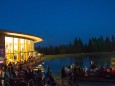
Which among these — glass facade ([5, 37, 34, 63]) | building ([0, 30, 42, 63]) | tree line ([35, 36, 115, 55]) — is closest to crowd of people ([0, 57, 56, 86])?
building ([0, 30, 42, 63])

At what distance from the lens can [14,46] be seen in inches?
1491

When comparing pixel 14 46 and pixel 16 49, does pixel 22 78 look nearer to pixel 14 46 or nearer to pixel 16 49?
pixel 14 46

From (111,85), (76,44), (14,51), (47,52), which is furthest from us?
(76,44)

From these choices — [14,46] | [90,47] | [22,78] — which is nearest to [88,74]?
[22,78]

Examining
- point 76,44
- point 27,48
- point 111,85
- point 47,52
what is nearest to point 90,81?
point 111,85

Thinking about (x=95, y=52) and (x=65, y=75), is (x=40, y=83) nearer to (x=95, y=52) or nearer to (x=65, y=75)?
(x=65, y=75)

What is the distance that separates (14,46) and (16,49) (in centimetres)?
82

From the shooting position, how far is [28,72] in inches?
899

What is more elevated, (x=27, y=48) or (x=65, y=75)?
(x=27, y=48)

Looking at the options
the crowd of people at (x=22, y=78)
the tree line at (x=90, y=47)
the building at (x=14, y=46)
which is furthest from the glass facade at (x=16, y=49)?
the tree line at (x=90, y=47)

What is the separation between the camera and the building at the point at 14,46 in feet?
110

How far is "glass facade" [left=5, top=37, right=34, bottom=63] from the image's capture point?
3591cm

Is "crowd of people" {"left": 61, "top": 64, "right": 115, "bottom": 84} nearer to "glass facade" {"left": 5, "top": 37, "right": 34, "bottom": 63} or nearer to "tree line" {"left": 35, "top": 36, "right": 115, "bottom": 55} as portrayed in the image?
"glass facade" {"left": 5, "top": 37, "right": 34, "bottom": 63}

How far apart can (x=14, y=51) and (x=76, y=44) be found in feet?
461
